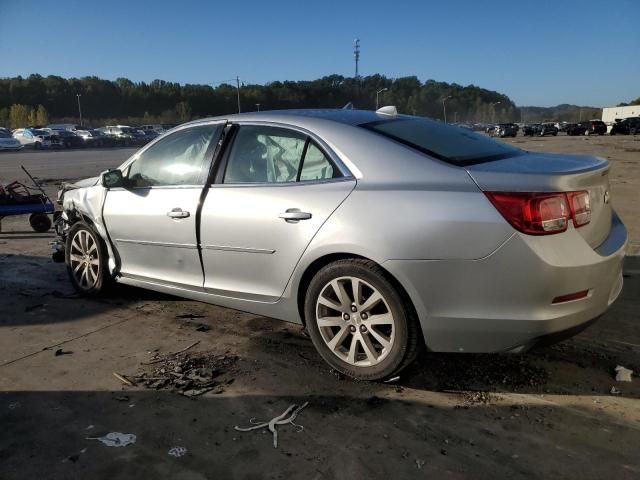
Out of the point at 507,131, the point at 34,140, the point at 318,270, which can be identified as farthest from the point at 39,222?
the point at 507,131

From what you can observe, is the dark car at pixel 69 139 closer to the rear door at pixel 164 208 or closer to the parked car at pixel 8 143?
the parked car at pixel 8 143

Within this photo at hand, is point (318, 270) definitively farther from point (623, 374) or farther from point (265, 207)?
point (623, 374)

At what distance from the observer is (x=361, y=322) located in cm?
319

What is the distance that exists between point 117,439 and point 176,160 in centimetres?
223

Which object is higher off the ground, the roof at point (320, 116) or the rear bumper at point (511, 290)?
the roof at point (320, 116)

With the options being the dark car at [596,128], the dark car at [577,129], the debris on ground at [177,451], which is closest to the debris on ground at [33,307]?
the debris on ground at [177,451]

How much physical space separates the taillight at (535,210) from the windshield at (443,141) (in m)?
0.42

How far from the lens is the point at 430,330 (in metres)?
2.97

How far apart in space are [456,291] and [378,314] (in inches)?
19.7

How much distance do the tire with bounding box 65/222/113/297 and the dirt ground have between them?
548 millimetres

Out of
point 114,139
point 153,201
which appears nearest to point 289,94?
point 114,139

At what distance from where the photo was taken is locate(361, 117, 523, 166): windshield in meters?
3.22

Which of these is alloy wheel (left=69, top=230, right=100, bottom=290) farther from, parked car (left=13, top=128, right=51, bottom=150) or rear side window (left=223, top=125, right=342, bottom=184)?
parked car (left=13, top=128, right=51, bottom=150)

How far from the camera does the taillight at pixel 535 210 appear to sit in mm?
2709
